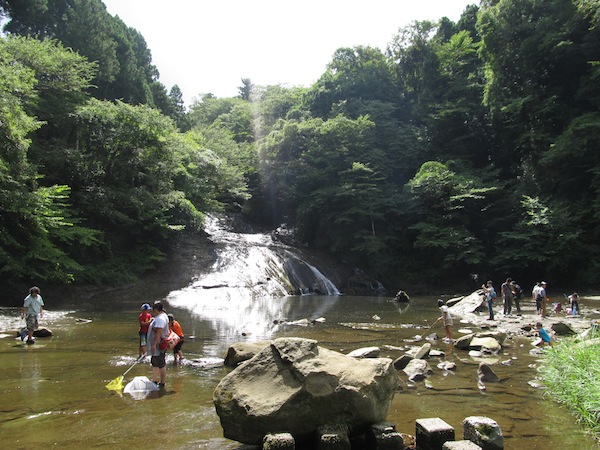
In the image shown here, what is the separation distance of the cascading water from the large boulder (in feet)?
28.2

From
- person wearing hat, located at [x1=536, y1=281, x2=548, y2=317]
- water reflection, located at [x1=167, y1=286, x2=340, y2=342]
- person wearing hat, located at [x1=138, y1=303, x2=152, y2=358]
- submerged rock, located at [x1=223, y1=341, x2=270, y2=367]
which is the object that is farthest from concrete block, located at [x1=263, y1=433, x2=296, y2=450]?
person wearing hat, located at [x1=536, y1=281, x2=548, y2=317]

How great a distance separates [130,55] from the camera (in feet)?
132

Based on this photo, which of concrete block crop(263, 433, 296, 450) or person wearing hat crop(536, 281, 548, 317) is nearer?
concrete block crop(263, 433, 296, 450)

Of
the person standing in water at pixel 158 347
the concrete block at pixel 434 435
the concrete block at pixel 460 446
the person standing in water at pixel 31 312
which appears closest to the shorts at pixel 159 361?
the person standing in water at pixel 158 347

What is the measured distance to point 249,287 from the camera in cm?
2578

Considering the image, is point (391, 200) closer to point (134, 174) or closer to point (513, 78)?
point (513, 78)

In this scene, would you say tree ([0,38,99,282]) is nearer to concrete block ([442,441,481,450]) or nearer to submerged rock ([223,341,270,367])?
submerged rock ([223,341,270,367])

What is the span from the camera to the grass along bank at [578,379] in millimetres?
5691

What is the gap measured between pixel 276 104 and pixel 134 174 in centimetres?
3209

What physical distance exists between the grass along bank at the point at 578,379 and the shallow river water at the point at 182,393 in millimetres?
193

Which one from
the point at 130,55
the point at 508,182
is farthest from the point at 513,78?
the point at 130,55

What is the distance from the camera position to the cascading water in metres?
17.3

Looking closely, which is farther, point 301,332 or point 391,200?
point 391,200

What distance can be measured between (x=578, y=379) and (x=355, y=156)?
1258 inches
